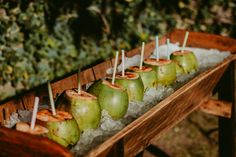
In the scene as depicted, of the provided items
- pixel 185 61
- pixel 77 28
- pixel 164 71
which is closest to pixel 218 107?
pixel 185 61

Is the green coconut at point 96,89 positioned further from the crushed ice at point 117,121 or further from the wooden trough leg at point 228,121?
the wooden trough leg at point 228,121

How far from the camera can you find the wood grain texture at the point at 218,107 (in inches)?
117

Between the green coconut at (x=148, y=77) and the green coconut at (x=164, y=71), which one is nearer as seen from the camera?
the green coconut at (x=148, y=77)

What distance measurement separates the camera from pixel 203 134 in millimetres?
4594

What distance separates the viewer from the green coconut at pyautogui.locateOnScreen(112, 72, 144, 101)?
81.3 inches

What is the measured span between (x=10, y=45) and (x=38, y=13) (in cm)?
46

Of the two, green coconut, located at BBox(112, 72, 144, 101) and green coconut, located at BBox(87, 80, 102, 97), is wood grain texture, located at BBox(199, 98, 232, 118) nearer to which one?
green coconut, located at BBox(112, 72, 144, 101)

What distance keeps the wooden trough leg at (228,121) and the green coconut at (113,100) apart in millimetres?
1277

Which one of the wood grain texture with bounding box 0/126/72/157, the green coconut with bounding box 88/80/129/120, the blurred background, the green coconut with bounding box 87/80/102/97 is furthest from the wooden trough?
the blurred background

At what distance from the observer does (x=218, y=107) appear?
3023 mm

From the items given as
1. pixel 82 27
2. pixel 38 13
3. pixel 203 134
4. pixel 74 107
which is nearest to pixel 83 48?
pixel 82 27

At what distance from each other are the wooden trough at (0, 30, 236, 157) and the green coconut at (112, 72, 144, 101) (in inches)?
6.6

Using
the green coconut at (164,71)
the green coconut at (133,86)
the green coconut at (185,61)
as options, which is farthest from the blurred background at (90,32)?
the green coconut at (133,86)

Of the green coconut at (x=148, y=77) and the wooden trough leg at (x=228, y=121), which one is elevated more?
the green coconut at (x=148, y=77)
